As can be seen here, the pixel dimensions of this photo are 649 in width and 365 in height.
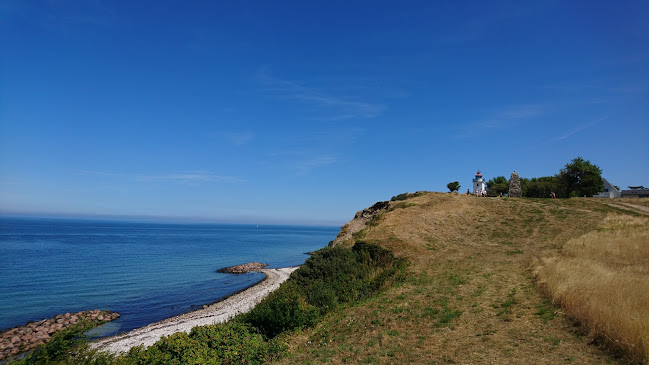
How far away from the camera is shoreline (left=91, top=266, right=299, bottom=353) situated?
882 inches

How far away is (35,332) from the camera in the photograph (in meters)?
25.4

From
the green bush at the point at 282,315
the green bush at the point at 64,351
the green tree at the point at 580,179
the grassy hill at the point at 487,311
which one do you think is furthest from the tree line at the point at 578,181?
the green bush at the point at 64,351

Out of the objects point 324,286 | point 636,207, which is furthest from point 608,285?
point 636,207

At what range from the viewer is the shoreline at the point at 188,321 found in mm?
22406

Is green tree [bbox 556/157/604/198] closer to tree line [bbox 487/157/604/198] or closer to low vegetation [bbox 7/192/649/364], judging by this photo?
tree line [bbox 487/157/604/198]

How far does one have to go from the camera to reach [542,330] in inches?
424

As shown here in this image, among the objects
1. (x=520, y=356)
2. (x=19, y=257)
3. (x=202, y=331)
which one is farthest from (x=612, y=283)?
(x=19, y=257)

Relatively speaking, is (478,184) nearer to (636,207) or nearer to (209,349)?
(636,207)

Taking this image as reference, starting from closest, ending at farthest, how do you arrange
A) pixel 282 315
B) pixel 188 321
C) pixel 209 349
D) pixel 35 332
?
pixel 209 349
pixel 282 315
pixel 35 332
pixel 188 321

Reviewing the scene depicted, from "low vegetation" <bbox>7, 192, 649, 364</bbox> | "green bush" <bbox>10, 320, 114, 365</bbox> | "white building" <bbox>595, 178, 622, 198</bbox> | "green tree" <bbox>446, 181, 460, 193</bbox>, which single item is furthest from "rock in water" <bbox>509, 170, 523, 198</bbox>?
"green bush" <bbox>10, 320, 114, 365</bbox>

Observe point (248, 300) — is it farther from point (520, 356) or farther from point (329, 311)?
point (520, 356)

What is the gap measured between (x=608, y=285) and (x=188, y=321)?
27916mm

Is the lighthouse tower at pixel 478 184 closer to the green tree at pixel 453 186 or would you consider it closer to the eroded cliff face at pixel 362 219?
the green tree at pixel 453 186

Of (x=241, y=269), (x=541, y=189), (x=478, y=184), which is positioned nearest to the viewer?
(x=241, y=269)
